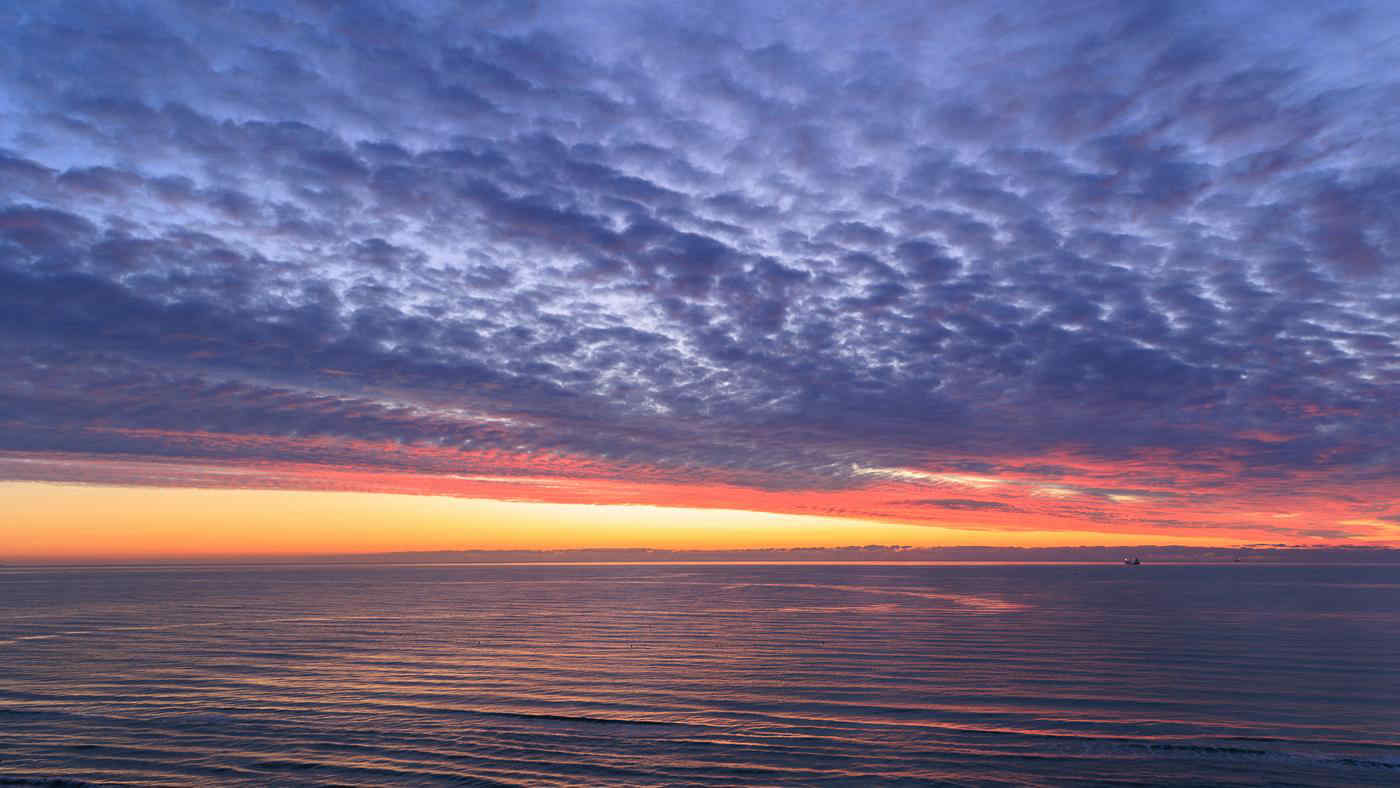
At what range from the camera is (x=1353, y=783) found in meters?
24.5

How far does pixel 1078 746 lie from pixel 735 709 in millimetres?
12945

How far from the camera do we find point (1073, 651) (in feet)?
173

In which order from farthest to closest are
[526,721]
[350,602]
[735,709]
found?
[350,602] < [735,709] < [526,721]

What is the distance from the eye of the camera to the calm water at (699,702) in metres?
26.4

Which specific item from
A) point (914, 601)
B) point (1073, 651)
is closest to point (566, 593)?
point (914, 601)

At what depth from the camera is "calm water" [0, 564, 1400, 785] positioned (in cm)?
2639

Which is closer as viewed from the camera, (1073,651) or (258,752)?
(258,752)

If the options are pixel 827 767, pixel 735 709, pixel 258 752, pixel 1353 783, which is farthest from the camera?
pixel 735 709

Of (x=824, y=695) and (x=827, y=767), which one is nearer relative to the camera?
(x=827, y=767)

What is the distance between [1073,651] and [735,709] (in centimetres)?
2862

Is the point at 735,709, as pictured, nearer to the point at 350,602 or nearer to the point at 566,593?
the point at 350,602

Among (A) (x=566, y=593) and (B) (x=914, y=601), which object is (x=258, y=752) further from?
(A) (x=566, y=593)

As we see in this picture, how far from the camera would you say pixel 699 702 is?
36250 mm

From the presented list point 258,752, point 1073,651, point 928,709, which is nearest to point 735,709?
point 928,709
